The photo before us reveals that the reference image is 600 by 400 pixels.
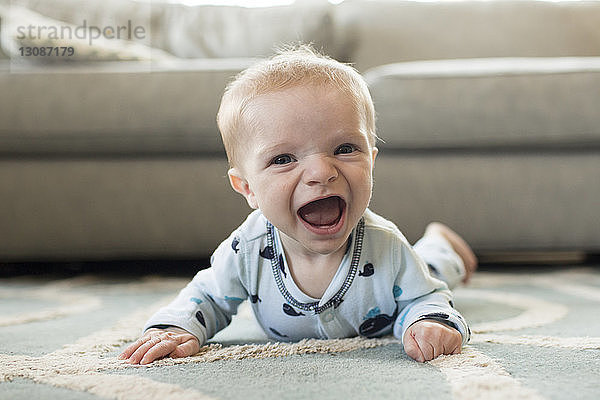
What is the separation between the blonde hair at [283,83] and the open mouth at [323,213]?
9 centimetres

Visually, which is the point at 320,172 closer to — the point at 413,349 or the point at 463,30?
the point at 413,349

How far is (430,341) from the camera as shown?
2.27 feet

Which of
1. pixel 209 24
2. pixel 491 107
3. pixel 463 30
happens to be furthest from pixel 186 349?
pixel 463 30

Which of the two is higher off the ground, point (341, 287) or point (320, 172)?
point (320, 172)

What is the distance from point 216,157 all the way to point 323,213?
2.28 feet

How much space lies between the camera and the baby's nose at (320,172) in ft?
2.29

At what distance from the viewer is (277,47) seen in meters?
1.94

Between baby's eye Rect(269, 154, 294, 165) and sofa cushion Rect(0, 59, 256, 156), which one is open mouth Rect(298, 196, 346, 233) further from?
sofa cushion Rect(0, 59, 256, 156)

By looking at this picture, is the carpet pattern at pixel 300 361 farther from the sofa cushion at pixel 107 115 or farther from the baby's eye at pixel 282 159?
the sofa cushion at pixel 107 115

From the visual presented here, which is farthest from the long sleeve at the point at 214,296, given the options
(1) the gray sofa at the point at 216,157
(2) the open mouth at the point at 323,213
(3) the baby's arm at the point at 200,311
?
(1) the gray sofa at the point at 216,157

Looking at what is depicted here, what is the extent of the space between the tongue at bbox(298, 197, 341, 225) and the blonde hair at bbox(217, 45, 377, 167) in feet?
0.31

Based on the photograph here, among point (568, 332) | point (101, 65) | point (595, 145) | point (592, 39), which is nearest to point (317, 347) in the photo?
point (568, 332)

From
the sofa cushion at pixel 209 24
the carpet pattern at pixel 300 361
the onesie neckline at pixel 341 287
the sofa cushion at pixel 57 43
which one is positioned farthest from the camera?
the sofa cushion at pixel 209 24

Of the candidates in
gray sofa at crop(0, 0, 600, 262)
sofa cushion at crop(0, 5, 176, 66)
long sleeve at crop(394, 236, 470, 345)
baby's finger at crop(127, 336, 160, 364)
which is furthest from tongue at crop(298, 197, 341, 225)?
sofa cushion at crop(0, 5, 176, 66)
